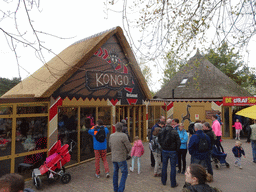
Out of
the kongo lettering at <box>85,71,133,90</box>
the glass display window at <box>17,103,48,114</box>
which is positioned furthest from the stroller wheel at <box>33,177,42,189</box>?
the kongo lettering at <box>85,71,133,90</box>

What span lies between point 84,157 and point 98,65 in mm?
4032

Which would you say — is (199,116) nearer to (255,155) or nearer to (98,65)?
(255,155)

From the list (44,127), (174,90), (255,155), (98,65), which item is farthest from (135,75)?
(174,90)

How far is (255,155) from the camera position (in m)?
8.02

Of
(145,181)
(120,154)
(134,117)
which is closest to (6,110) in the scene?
(120,154)

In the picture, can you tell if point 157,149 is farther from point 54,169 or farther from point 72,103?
point 72,103

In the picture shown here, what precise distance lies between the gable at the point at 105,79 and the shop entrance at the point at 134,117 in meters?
0.58

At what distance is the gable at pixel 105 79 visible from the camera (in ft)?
25.2

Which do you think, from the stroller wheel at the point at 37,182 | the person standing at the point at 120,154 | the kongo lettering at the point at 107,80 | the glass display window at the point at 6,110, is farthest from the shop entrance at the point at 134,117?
the glass display window at the point at 6,110

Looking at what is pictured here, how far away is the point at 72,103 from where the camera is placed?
24.9ft

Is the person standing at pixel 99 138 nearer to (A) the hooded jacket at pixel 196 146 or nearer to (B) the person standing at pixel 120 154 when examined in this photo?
(B) the person standing at pixel 120 154

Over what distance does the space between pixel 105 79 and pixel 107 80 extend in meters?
0.14

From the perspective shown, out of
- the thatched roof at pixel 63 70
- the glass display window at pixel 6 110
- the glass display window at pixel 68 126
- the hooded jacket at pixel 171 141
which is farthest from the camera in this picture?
the glass display window at pixel 68 126

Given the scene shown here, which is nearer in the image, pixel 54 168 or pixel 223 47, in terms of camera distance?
pixel 223 47
